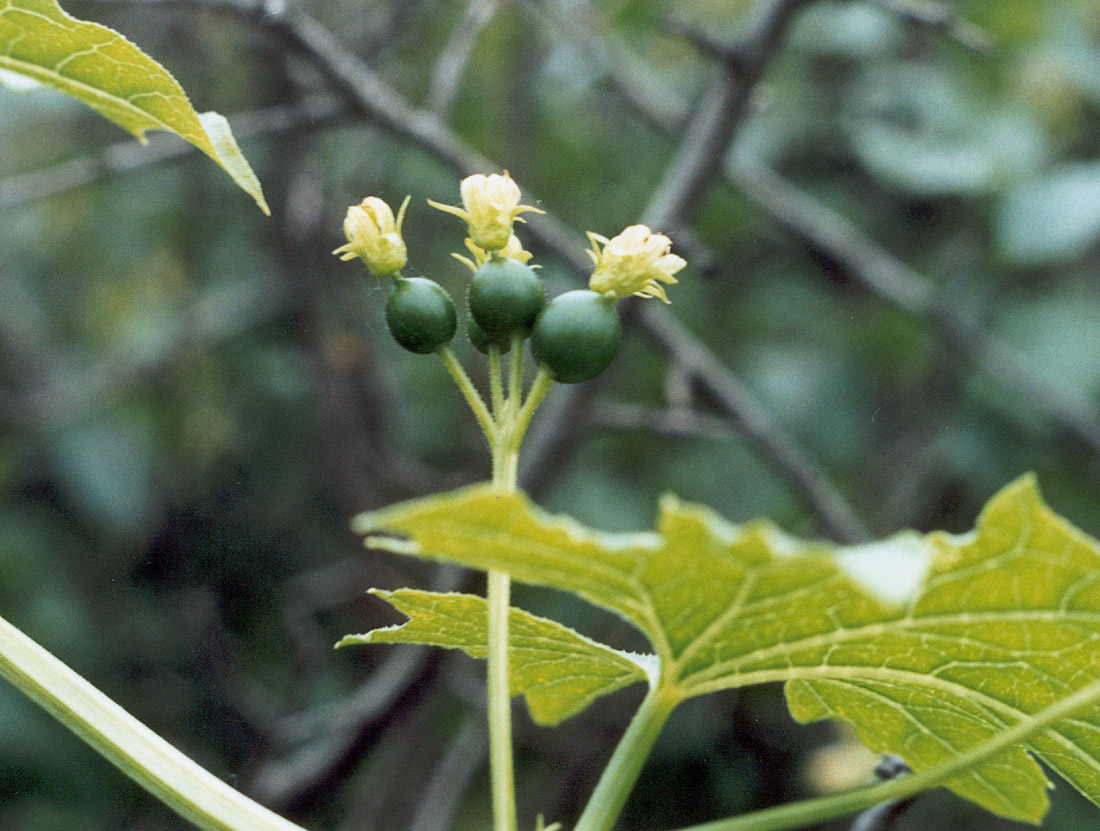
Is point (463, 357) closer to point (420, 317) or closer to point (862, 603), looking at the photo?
point (420, 317)

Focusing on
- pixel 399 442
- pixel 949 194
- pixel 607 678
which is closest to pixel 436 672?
pixel 399 442

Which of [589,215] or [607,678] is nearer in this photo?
[607,678]

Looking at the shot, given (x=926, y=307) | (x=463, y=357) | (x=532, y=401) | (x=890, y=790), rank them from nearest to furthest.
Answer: (x=890, y=790)
(x=532, y=401)
(x=926, y=307)
(x=463, y=357)

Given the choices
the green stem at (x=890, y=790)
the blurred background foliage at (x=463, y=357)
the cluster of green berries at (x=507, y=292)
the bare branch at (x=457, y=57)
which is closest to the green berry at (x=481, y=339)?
the cluster of green berries at (x=507, y=292)

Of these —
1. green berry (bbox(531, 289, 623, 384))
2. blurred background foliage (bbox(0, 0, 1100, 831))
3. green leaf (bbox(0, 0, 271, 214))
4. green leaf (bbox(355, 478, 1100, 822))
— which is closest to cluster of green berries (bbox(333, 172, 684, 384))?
green berry (bbox(531, 289, 623, 384))

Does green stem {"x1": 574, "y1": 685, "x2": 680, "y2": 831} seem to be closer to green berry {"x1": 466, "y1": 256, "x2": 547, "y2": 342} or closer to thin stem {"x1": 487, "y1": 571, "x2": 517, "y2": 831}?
thin stem {"x1": 487, "y1": 571, "x2": 517, "y2": 831}

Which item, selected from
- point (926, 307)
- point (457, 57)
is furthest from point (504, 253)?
point (926, 307)

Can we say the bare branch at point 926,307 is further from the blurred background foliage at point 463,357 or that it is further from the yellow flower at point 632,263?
the yellow flower at point 632,263

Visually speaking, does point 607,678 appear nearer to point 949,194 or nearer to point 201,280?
point 949,194
